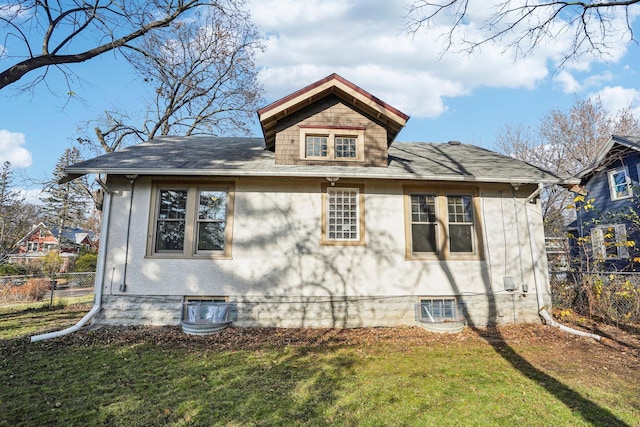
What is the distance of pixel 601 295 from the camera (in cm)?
847

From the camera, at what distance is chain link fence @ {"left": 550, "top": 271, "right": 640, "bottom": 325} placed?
7.95m

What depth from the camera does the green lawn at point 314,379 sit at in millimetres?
3760

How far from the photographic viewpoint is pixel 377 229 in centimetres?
820

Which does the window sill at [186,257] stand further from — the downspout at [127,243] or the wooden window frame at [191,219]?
the downspout at [127,243]

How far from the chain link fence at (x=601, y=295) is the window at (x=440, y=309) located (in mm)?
3442

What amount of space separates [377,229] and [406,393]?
4333mm

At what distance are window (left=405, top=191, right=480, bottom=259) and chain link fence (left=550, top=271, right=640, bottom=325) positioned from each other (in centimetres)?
315

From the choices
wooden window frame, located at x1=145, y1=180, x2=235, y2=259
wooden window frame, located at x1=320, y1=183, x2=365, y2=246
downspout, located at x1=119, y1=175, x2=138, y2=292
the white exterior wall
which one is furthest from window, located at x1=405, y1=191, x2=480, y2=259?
downspout, located at x1=119, y1=175, x2=138, y2=292

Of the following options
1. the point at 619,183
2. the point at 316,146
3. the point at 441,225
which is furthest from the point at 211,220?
the point at 619,183

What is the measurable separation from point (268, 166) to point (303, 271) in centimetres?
271

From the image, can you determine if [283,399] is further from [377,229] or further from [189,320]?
[377,229]

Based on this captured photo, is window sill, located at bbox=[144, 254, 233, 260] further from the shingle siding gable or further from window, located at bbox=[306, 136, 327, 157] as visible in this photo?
window, located at bbox=[306, 136, 327, 157]

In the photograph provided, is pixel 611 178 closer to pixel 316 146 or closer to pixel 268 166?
pixel 316 146

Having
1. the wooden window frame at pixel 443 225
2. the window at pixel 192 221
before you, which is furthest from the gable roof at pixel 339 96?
the window at pixel 192 221
